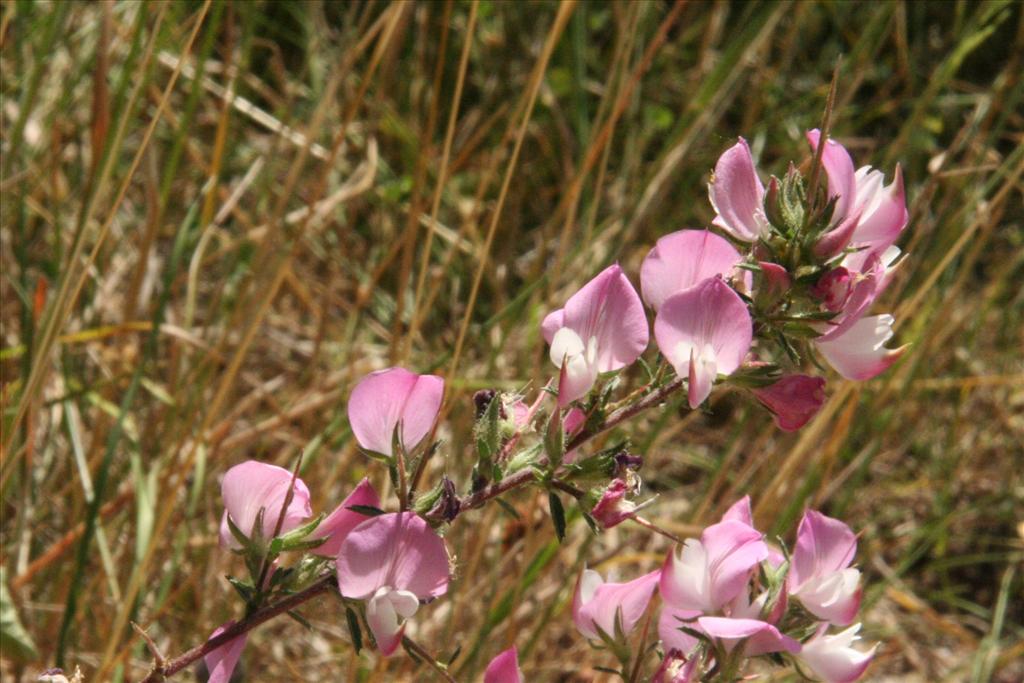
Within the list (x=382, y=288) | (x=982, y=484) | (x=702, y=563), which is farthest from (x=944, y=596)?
(x=702, y=563)

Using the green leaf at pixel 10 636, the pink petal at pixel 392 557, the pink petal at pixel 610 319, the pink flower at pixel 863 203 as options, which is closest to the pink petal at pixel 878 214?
the pink flower at pixel 863 203

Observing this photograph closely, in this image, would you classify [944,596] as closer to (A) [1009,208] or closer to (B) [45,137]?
(A) [1009,208]

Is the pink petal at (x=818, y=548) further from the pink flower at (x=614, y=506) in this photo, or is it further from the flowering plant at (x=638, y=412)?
the pink flower at (x=614, y=506)

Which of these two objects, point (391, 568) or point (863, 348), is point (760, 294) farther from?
point (391, 568)

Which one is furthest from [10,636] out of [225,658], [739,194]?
[739,194]

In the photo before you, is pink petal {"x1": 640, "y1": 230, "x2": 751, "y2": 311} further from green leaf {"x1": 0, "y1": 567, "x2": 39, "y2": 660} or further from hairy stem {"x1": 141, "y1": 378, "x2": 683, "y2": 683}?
A: green leaf {"x1": 0, "y1": 567, "x2": 39, "y2": 660}
